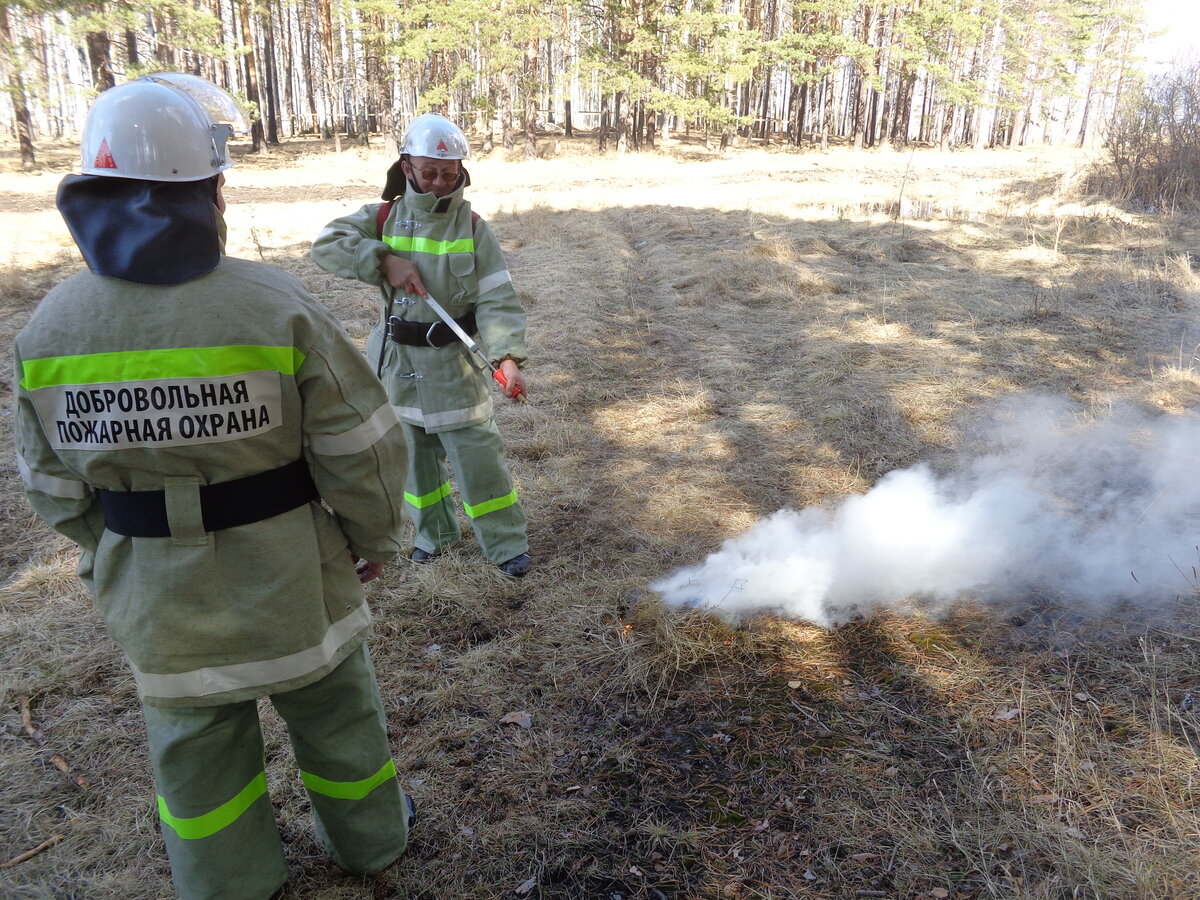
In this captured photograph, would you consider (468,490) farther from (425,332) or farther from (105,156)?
(105,156)

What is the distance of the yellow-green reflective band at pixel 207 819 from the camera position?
1803 mm

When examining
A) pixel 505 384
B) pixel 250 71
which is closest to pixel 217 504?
pixel 505 384

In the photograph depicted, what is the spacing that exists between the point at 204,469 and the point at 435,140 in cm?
222

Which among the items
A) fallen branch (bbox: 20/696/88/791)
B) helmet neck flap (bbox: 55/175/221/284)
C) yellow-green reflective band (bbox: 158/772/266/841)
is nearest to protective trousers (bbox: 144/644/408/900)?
yellow-green reflective band (bbox: 158/772/266/841)

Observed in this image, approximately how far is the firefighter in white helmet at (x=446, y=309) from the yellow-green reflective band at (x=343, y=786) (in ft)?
5.63

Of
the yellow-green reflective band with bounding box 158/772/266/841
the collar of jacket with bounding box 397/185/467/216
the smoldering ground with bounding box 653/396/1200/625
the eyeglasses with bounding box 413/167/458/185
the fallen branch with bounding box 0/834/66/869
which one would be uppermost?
the eyeglasses with bounding box 413/167/458/185

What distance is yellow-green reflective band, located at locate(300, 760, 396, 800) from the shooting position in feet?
6.70

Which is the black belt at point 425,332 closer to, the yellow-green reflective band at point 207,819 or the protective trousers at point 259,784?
the protective trousers at point 259,784

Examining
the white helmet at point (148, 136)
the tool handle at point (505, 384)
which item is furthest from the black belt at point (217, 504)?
the tool handle at point (505, 384)

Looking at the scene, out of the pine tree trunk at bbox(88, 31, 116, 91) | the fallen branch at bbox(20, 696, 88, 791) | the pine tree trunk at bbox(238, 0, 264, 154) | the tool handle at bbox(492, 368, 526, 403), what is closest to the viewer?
the fallen branch at bbox(20, 696, 88, 791)

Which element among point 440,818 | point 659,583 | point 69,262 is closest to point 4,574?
point 440,818

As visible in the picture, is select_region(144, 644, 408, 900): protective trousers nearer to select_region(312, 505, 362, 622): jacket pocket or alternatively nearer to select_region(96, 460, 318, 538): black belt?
select_region(312, 505, 362, 622): jacket pocket

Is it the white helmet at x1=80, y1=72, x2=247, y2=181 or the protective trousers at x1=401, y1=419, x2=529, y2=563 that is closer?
the white helmet at x1=80, y1=72, x2=247, y2=181

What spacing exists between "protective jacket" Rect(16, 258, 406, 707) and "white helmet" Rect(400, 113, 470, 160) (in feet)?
6.23
